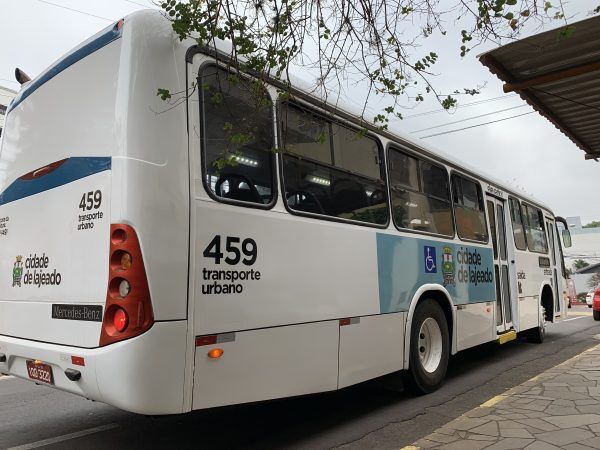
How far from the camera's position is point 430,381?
5.89m

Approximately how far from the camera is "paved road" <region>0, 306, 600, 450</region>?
14.5ft

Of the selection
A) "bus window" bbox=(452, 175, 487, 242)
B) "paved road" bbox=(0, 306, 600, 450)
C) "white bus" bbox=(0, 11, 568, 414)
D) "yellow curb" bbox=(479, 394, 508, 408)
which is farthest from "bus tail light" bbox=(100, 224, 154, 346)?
"bus window" bbox=(452, 175, 487, 242)

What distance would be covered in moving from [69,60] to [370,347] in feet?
11.7

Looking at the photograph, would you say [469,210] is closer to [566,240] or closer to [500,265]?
[500,265]

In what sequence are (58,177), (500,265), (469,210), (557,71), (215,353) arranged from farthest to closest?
(500,265) → (469,210) → (557,71) → (58,177) → (215,353)

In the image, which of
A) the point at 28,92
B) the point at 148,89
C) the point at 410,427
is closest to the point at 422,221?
the point at 410,427

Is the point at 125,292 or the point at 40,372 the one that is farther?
the point at 40,372

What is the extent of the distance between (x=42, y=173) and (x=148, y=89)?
4.36 ft

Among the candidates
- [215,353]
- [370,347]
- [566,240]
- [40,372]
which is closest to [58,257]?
[40,372]

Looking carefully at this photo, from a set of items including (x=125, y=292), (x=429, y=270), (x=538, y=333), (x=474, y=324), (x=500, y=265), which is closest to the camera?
(x=125, y=292)

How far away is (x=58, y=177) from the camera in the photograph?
3.87 metres

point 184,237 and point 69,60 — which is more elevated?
point 69,60

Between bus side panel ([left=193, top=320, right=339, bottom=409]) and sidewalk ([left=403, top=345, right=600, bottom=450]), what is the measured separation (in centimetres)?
93

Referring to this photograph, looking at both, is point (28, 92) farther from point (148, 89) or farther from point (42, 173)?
point (148, 89)
